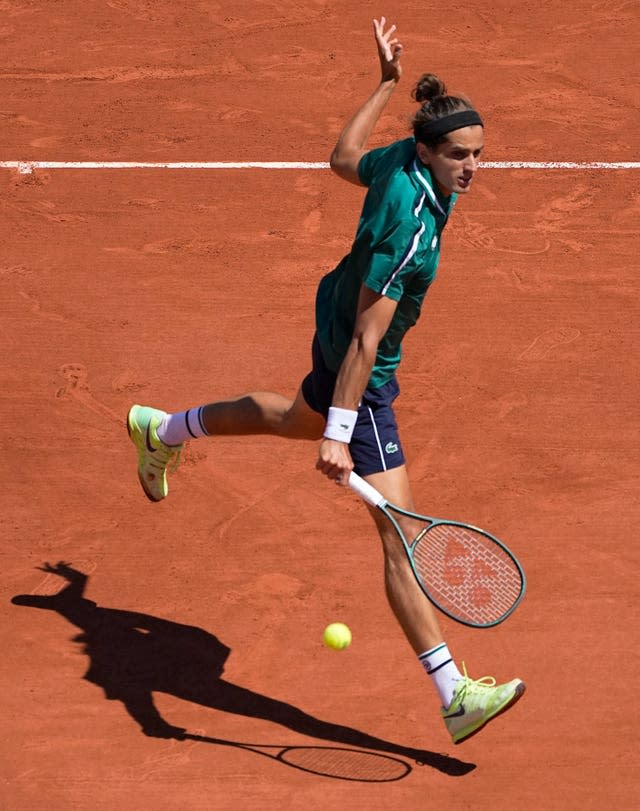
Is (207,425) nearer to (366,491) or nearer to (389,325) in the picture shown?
(366,491)

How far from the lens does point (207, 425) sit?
629 cm

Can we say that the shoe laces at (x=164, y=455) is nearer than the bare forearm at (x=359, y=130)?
No

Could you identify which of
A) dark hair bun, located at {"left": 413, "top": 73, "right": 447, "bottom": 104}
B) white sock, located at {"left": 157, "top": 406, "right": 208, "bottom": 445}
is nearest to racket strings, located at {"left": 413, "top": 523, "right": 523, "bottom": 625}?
white sock, located at {"left": 157, "top": 406, "right": 208, "bottom": 445}

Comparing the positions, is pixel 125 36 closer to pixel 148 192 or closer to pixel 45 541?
pixel 148 192

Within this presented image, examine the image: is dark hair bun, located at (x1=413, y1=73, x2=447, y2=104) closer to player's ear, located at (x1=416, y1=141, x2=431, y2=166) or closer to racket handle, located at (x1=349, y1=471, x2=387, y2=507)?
player's ear, located at (x1=416, y1=141, x2=431, y2=166)

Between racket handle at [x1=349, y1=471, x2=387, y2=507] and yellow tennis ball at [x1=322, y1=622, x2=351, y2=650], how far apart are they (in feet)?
2.41

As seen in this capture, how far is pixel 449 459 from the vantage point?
714 cm

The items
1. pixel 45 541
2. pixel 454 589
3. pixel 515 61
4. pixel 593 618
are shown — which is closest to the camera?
pixel 454 589

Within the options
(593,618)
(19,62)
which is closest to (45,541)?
(593,618)

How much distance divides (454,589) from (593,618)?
1.03 m

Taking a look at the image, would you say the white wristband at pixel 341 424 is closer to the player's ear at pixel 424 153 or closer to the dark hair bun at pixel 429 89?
the player's ear at pixel 424 153

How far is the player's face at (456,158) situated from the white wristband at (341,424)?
0.92 meters

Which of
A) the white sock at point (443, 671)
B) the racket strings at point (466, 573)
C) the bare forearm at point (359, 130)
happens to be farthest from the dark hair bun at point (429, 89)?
the white sock at point (443, 671)

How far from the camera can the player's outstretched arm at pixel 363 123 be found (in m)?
5.79
